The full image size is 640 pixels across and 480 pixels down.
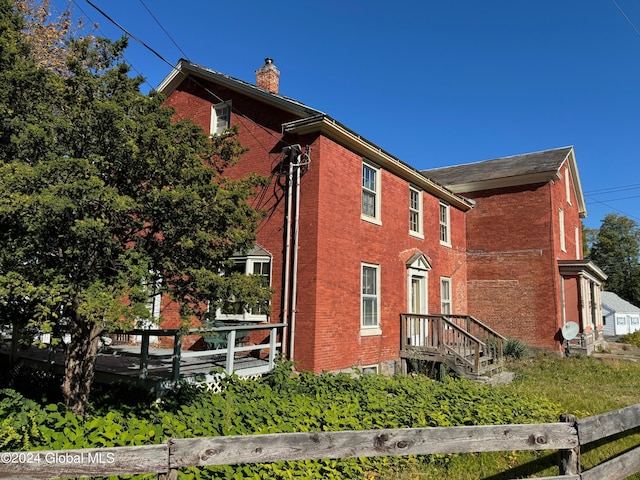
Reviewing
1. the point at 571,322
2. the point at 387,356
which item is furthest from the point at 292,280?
the point at 571,322

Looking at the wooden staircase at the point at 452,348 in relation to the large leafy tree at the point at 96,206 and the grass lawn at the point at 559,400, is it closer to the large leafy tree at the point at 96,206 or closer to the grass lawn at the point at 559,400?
the grass lawn at the point at 559,400

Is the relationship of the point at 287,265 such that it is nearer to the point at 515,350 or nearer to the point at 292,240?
the point at 292,240

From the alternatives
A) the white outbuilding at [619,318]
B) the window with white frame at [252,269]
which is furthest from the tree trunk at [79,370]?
the white outbuilding at [619,318]

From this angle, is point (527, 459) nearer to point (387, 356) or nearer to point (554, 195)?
point (387, 356)

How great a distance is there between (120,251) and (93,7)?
421 centimetres

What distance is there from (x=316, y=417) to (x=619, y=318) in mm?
48092

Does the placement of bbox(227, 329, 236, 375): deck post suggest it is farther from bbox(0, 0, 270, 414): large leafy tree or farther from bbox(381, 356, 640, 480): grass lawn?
bbox(381, 356, 640, 480): grass lawn

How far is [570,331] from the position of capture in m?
17.3

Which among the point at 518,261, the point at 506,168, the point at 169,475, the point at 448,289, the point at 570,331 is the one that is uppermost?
the point at 506,168

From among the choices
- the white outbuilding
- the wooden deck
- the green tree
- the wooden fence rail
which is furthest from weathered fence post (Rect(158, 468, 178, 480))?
the green tree

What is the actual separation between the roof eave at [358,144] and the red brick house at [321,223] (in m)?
A: 0.03

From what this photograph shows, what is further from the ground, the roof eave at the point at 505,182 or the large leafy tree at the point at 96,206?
the roof eave at the point at 505,182

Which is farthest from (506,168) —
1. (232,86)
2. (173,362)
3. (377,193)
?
(173,362)

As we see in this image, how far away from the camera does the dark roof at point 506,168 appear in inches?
748
